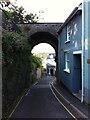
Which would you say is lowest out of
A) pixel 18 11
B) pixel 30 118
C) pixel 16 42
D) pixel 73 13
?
pixel 30 118

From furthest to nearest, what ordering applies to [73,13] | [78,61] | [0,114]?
1. [78,61]
2. [73,13]
3. [0,114]

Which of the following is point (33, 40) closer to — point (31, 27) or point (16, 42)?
point (31, 27)

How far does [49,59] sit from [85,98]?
259 ft

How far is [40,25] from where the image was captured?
31.4 m

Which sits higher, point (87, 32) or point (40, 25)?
point (40, 25)

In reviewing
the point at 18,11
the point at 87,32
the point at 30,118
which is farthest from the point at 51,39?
the point at 30,118

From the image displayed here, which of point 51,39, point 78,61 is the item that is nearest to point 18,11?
point 51,39

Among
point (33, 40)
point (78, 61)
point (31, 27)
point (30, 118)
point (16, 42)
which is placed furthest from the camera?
point (33, 40)

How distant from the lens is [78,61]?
20.0 meters

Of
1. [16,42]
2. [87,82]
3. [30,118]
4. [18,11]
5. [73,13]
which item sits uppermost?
[18,11]

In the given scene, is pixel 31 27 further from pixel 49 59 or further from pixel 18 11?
pixel 49 59

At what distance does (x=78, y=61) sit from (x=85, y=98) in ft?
16.4

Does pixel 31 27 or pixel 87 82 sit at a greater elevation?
pixel 31 27

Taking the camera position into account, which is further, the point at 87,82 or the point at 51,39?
the point at 51,39
